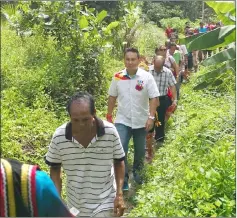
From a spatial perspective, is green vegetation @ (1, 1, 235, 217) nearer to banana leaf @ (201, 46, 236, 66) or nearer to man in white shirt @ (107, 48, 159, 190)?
banana leaf @ (201, 46, 236, 66)

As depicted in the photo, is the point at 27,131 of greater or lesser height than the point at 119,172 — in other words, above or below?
below

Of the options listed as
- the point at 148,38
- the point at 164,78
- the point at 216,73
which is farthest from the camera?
the point at 148,38

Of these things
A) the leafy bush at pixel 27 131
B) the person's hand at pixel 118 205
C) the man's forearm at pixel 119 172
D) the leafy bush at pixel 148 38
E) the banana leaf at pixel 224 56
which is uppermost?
the banana leaf at pixel 224 56

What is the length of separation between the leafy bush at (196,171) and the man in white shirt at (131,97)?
17.0 inches

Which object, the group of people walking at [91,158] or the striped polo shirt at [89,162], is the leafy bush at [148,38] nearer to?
the group of people walking at [91,158]

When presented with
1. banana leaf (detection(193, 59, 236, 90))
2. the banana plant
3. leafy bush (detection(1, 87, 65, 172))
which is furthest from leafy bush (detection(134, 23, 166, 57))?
the banana plant

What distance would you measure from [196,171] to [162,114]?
1985mm

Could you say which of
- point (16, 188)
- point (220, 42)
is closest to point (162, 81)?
point (220, 42)

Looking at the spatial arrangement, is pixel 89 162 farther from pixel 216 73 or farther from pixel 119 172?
pixel 216 73

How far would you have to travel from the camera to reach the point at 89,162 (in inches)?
93.0

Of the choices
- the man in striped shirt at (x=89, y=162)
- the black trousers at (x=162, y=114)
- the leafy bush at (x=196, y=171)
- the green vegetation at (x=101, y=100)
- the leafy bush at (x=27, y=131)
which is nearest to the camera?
the man in striped shirt at (x=89, y=162)

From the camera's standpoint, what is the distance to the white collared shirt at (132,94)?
12.5ft

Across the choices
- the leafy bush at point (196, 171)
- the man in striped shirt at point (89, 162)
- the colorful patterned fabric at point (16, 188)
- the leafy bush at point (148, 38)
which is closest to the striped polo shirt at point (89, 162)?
the man in striped shirt at point (89, 162)

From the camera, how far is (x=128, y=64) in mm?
3801
